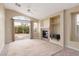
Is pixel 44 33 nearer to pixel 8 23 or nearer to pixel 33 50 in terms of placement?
pixel 8 23

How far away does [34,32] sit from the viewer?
11.5m

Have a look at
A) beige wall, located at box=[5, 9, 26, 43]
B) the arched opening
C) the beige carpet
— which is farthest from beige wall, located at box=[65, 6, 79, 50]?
the arched opening

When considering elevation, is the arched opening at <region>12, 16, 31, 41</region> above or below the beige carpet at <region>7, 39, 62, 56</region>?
above

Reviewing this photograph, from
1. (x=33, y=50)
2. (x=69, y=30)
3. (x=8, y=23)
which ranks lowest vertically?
(x=33, y=50)

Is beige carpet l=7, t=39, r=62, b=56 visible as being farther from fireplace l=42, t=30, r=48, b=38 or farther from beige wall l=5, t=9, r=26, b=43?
fireplace l=42, t=30, r=48, b=38

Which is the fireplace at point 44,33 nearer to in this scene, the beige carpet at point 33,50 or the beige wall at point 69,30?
the beige carpet at point 33,50

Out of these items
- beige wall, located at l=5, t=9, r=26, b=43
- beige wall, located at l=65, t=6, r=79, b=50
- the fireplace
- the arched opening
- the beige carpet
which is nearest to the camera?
the beige carpet

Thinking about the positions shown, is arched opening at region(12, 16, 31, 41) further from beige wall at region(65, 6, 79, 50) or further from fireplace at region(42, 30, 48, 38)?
beige wall at region(65, 6, 79, 50)

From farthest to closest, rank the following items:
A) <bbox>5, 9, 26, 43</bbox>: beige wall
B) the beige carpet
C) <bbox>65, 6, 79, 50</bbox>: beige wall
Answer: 1. <bbox>5, 9, 26, 43</bbox>: beige wall
2. <bbox>65, 6, 79, 50</bbox>: beige wall
3. the beige carpet

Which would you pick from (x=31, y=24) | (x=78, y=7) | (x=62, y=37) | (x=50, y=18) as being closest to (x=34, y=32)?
(x=31, y=24)

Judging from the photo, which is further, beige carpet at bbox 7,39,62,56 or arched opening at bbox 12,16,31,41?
arched opening at bbox 12,16,31,41

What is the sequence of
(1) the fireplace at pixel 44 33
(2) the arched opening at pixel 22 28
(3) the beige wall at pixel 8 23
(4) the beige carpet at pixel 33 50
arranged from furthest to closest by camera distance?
(2) the arched opening at pixel 22 28 → (1) the fireplace at pixel 44 33 → (3) the beige wall at pixel 8 23 → (4) the beige carpet at pixel 33 50

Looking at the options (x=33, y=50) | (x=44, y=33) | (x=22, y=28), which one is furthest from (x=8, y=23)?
(x=33, y=50)

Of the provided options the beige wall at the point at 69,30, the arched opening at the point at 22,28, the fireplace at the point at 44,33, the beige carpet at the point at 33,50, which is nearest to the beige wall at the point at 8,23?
the arched opening at the point at 22,28
